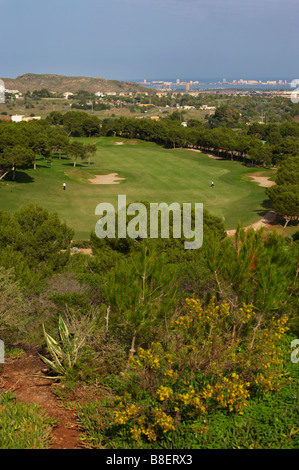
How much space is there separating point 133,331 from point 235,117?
13065 cm

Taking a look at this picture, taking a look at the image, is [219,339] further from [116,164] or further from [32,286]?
[116,164]

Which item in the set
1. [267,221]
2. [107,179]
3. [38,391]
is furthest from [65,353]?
[107,179]

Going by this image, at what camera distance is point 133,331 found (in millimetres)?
9516

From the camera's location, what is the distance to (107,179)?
5200cm

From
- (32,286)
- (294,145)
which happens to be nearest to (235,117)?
(294,145)

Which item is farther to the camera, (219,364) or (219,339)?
(219,339)

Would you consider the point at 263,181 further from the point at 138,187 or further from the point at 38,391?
the point at 38,391

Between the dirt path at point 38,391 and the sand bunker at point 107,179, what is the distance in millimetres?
39675

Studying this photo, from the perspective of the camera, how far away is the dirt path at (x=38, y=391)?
25.3ft

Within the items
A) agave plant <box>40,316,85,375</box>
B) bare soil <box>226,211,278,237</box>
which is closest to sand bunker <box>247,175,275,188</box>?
bare soil <box>226,211,278,237</box>

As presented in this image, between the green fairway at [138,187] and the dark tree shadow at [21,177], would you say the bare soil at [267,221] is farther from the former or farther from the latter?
the dark tree shadow at [21,177]

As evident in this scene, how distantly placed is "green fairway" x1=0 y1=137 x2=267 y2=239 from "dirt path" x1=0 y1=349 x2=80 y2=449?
66.3 ft

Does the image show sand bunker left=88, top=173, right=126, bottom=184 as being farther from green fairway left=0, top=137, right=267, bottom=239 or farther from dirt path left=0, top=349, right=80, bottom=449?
dirt path left=0, top=349, right=80, bottom=449

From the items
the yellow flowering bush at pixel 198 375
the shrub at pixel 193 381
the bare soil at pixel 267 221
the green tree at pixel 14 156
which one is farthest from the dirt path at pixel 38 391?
the green tree at pixel 14 156
